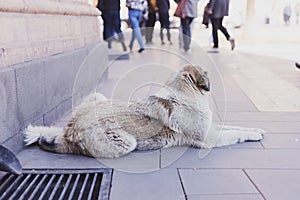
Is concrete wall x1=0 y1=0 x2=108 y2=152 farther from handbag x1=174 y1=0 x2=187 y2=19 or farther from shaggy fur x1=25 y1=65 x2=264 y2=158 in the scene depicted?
handbag x1=174 y1=0 x2=187 y2=19

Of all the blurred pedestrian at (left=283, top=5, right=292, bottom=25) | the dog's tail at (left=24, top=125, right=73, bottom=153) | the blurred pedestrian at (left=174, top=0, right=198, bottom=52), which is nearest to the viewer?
the dog's tail at (left=24, top=125, right=73, bottom=153)

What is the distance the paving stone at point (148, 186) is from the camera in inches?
111

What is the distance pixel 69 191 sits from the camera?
2.96m

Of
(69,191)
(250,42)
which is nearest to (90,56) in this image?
(69,191)

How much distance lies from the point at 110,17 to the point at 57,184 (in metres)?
9.83

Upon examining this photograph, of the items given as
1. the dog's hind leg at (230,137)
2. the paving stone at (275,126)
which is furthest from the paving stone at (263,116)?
the dog's hind leg at (230,137)

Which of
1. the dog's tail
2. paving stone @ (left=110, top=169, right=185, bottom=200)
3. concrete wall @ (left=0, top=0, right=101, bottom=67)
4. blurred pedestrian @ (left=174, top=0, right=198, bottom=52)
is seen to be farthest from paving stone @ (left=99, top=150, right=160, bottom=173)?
blurred pedestrian @ (left=174, top=0, right=198, bottom=52)

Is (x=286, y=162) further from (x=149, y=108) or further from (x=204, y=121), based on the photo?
(x=149, y=108)

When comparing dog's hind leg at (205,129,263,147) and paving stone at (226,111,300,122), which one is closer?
dog's hind leg at (205,129,263,147)

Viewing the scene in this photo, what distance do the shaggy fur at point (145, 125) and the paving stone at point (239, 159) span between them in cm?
15

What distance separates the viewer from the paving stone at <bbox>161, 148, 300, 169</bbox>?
11.2 feet

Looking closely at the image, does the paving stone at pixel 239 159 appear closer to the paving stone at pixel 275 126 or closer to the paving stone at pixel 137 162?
the paving stone at pixel 137 162

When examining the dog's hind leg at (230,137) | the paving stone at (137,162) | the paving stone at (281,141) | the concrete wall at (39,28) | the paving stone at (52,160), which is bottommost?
the paving stone at (281,141)

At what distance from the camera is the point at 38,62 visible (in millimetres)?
4223
